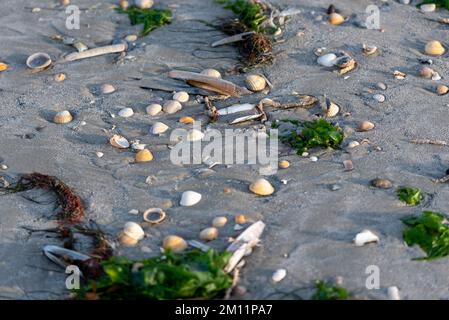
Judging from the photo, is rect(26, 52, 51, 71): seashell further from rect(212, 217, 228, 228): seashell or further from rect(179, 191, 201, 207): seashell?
rect(212, 217, 228, 228): seashell

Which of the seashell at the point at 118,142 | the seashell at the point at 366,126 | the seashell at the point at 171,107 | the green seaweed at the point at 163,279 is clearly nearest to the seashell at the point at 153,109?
the seashell at the point at 171,107

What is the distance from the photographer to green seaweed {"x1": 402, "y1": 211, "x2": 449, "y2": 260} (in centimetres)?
450

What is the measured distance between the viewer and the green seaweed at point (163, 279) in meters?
4.11

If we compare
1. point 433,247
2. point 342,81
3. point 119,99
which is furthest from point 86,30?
point 433,247

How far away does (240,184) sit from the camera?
5.02m

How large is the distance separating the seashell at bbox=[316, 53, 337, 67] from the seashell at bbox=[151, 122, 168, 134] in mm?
1494

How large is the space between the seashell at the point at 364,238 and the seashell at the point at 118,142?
183cm

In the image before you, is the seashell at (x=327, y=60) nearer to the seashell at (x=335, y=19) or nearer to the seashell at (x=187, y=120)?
the seashell at (x=335, y=19)

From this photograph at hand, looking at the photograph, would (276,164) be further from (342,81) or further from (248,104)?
(342,81)

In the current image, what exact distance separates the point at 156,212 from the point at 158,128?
3.12 ft

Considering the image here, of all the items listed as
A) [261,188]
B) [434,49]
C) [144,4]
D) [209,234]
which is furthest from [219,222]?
[144,4]

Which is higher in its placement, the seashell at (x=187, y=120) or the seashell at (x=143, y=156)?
the seashell at (x=187, y=120)

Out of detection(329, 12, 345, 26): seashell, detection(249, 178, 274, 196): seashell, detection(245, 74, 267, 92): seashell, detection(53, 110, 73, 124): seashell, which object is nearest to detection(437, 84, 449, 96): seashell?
detection(329, 12, 345, 26): seashell

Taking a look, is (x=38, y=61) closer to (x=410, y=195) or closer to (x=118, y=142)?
(x=118, y=142)
